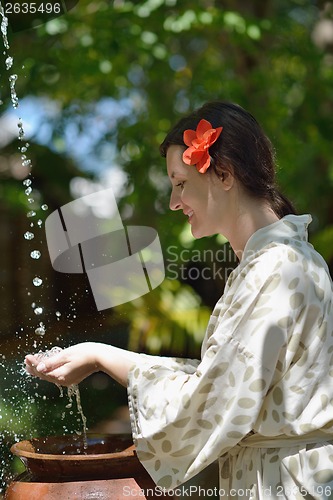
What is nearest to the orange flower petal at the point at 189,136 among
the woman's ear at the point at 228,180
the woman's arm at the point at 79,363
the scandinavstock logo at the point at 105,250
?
the woman's ear at the point at 228,180

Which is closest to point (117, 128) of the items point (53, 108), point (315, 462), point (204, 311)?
point (53, 108)

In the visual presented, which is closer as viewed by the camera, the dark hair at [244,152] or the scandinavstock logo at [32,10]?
the dark hair at [244,152]

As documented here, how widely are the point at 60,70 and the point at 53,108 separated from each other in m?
0.37

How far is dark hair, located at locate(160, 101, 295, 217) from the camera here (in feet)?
5.96

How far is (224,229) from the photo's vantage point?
184cm

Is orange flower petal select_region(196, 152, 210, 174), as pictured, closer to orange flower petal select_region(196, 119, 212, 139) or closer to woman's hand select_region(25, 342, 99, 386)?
orange flower petal select_region(196, 119, 212, 139)

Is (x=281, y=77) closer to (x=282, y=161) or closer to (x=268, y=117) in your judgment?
(x=268, y=117)

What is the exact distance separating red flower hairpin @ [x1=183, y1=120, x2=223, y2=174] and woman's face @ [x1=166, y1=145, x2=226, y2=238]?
1.0 inches

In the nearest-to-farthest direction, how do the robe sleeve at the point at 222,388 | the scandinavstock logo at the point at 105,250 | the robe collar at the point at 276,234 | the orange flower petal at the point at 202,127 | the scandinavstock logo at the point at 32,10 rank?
the robe sleeve at the point at 222,388, the robe collar at the point at 276,234, the orange flower petal at the point at 202,127, the scandinavstock logo at the point at 32,10, the scandinavstock logo at the point at 105,250

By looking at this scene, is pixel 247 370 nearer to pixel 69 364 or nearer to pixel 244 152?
pixel 69 364

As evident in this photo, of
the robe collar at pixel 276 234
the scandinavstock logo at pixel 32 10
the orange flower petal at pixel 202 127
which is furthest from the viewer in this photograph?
the scandinavstock logo at pixel 32 10

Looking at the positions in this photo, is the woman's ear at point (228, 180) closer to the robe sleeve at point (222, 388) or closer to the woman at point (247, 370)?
the woman at point (247, 370)

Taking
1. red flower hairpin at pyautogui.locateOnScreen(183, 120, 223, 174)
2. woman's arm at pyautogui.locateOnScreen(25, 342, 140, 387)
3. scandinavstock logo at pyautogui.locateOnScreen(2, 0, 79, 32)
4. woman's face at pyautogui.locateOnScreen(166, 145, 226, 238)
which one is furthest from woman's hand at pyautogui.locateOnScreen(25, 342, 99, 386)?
scandinavstock logo at pyautogui.locateOnScreen(2, 0, 79, 32)

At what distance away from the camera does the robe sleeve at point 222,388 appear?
63.3 inches
